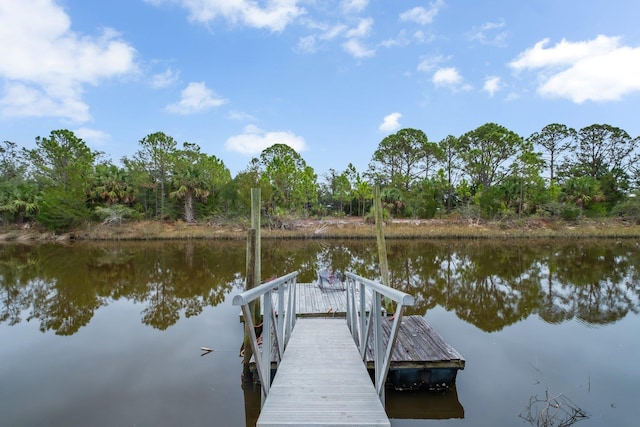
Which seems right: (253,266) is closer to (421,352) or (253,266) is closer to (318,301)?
(318,301)

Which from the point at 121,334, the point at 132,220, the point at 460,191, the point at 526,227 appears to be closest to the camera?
the point at 121,334

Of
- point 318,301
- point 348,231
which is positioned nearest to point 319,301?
point 318,301

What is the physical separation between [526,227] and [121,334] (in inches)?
1273

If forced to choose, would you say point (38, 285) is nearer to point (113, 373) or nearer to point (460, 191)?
point (113, 373)

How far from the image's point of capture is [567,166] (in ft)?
141

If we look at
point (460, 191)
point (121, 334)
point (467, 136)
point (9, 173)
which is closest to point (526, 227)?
point (460, 191)

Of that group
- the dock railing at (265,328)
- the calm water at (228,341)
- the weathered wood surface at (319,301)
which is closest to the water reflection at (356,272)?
the calm water at (228,341)

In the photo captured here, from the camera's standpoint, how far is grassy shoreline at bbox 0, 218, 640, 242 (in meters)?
28.0

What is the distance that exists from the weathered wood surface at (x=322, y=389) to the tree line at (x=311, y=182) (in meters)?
26.8

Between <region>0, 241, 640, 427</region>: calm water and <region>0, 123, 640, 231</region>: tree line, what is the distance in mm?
18528

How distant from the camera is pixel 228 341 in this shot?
23.4ft

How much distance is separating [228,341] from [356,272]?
7502mm

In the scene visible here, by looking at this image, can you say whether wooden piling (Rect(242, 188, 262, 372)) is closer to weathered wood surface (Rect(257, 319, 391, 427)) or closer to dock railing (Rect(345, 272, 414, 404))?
weathered wood surface (Rect(257, 319, 391, 427))

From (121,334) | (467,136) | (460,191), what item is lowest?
(121,334)
